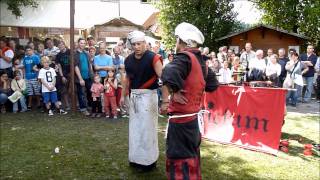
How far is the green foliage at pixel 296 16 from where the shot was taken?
820 inches

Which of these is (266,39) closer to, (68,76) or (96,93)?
(68,76)

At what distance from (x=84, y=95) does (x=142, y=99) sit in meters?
5.14

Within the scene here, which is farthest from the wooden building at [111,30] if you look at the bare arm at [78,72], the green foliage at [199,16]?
the bare arm at [78,72]

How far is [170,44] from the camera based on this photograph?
22.0 metres

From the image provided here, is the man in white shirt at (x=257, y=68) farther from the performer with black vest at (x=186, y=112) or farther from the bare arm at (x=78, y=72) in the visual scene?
the performer with black vest at (x=186, y=112)

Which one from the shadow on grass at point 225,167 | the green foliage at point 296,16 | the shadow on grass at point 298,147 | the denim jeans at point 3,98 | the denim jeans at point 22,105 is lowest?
the shadow on grass at point 225,167

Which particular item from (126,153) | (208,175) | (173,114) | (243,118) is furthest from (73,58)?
(173,114)

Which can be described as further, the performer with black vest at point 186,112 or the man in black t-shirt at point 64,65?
the man in black t-shirt at point 64,65

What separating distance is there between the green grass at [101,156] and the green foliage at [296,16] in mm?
13601

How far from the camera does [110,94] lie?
9.63 metres

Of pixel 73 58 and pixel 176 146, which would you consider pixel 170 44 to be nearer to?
pixel 73 58

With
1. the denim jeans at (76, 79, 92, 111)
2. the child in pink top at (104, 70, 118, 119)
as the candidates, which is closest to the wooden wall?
the child in pink top at (104, 70, 118, 119)

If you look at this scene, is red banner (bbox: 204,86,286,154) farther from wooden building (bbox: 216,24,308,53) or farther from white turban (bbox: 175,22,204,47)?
wooden building (bbox: 216,24,308,53)

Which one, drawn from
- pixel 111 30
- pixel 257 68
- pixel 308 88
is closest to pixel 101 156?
pixel 257 68
